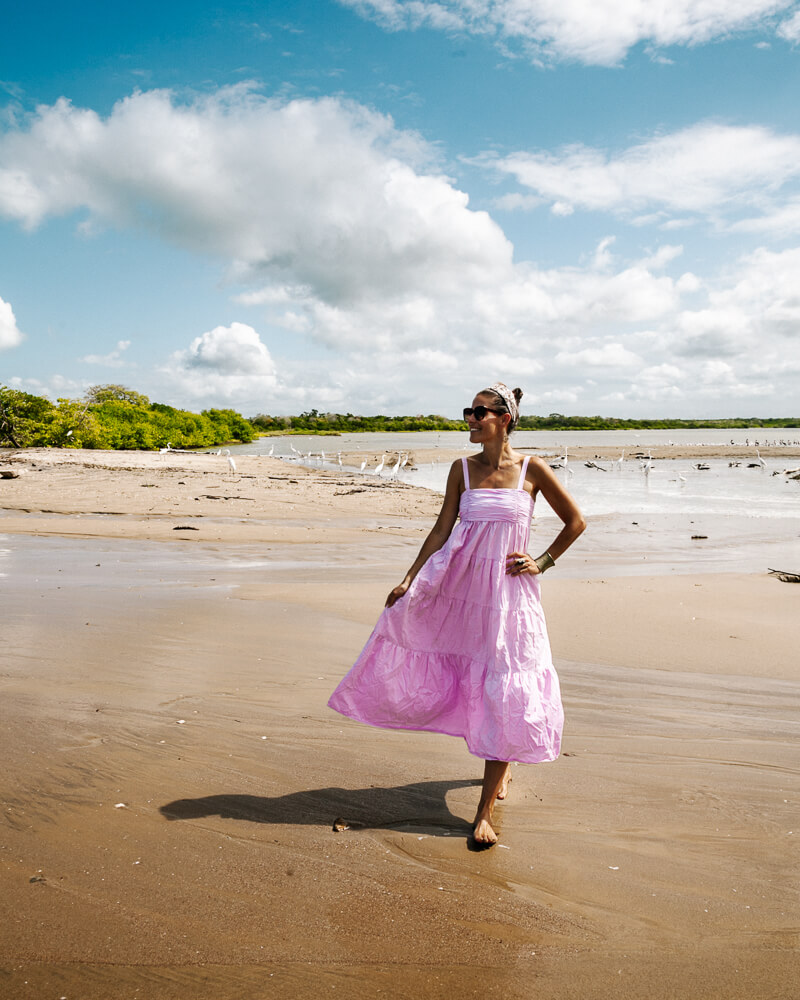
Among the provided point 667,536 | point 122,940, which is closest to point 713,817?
point 122,940

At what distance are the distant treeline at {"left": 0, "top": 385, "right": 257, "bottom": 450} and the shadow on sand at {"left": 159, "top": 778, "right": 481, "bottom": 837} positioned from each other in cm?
3620

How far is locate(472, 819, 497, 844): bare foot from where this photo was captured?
3.27 m

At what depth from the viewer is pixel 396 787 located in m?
3.89

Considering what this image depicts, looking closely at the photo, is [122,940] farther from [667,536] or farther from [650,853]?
[667,536]

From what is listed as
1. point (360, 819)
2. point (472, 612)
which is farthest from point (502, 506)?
point (360, 819)

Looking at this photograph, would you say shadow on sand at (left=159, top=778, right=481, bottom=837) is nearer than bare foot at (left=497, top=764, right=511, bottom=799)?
Yes

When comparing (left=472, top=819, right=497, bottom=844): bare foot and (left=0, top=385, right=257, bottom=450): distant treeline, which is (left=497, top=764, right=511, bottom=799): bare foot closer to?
(left=472, top=819, right=497, bottom=844): bare foot

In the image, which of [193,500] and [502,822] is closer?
[502,822]

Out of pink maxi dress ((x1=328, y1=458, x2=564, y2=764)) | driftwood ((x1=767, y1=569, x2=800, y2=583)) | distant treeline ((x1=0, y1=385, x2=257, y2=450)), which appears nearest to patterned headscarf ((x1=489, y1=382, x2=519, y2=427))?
pink maxi dress ((x1=328, y1=458, x2=564, y2=764))

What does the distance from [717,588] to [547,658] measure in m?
6.59

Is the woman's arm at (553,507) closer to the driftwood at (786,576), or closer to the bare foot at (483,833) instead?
the bare foot at (483,833)

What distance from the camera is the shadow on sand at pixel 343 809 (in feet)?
11.4

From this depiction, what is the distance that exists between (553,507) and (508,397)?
0.62 meters

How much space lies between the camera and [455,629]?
3670mm
